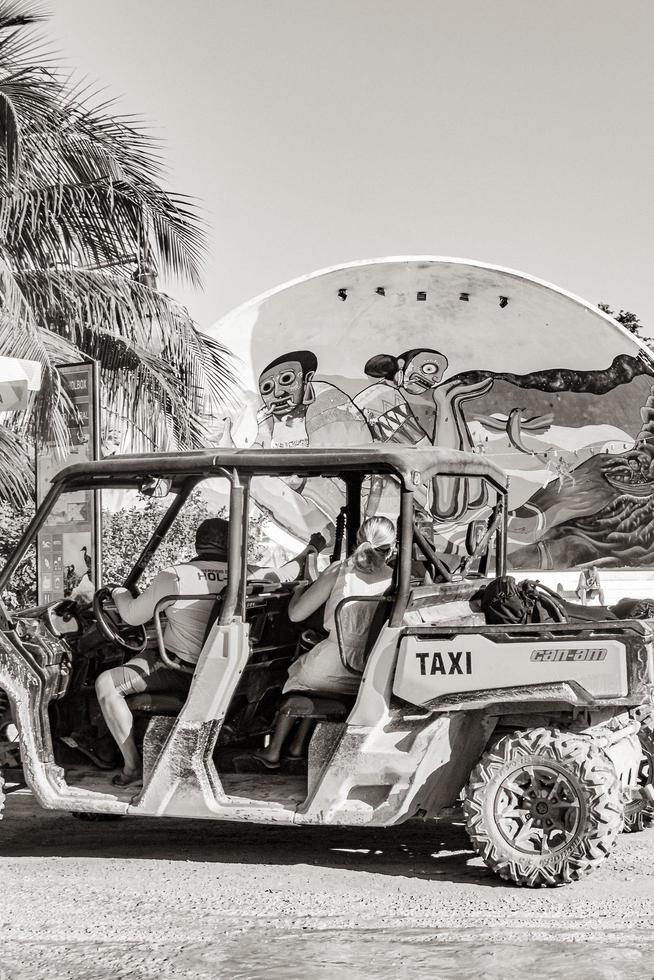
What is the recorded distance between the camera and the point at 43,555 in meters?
11.8

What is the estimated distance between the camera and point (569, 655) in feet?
18.6

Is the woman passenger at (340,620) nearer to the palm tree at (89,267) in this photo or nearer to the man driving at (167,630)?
the man driving at (167,630)

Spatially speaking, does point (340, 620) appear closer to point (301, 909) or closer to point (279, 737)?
point (279, 737)

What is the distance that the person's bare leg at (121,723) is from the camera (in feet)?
20.8

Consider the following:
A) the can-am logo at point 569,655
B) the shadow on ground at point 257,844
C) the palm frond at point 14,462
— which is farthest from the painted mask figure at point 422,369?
the can-am logo at point 569,655

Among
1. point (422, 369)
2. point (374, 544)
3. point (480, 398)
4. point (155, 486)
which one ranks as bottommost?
point (374, 544)

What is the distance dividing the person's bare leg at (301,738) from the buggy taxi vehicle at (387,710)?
73 millimetres

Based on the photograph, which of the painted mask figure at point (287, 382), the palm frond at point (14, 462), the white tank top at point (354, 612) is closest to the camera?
the white tank top at point (354, 612)

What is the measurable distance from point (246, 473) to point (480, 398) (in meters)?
28.3

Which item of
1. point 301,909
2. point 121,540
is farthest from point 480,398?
point 301,909

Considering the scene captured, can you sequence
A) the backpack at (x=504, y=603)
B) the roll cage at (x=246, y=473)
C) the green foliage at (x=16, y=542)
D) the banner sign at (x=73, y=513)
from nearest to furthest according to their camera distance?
the roll cage at (x=246, y=473)
the backpack at (x=504, y=603)
the banner sign at (x=73, y=513)
the green foliage at (x=16, y=542)

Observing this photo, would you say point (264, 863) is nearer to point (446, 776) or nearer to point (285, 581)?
point (446, 776)

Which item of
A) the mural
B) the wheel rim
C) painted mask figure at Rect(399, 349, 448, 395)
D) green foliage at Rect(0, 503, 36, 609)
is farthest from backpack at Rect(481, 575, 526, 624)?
painted mask figure at Rect(399, 349, 448, 395)

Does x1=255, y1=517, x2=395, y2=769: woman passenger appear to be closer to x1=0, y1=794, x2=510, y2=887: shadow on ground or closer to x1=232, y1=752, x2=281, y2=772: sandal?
x1=232, y1=752, x2=281, y2=772: sandal
